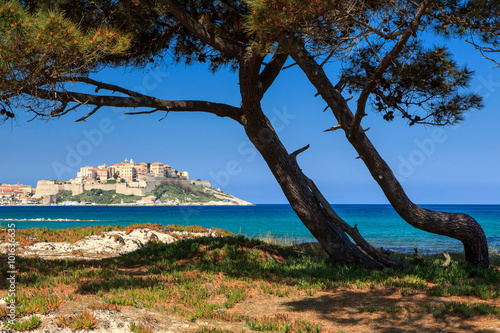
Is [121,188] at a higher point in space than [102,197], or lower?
higher

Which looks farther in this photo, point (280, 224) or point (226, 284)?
point (280, 224)

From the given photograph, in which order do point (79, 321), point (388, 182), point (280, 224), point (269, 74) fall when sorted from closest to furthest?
point (79, 321) → point (388, 182) → point (269, 74) → point (280, 224)

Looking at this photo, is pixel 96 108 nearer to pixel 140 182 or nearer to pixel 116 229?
pixel 116 229

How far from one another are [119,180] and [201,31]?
117 metres

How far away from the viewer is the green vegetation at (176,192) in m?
104

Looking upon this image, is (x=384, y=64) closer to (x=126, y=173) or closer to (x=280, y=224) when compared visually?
(x=280, y=224)

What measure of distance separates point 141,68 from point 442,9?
7.08 metres

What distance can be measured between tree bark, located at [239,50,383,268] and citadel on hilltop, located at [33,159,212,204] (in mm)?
99273

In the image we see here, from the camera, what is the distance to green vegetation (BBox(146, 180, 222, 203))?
4107 inches

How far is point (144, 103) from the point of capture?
8867 millimetres

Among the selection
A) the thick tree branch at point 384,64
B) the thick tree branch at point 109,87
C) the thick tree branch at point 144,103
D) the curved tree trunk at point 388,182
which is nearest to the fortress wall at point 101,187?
the thick tree branch at point 109,87

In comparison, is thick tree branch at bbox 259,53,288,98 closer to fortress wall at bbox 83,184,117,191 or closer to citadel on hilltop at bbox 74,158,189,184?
citadel on hilltop at bbox 74,158,189,184

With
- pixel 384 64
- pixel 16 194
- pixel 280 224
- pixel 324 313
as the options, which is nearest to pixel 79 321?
pixel 324 313

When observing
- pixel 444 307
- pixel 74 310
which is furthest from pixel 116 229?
pixel 444 307
